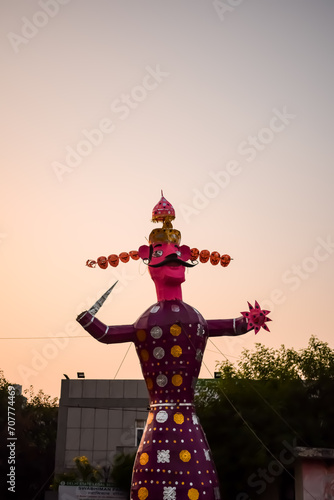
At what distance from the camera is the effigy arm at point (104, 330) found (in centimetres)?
1211

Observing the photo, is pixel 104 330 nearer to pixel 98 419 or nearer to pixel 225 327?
pixel 225 327

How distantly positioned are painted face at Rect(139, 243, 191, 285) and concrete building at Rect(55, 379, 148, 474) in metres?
13.5

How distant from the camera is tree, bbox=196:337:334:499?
52.9ft

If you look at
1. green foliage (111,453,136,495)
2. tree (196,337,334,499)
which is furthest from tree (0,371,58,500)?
tree (196,337,334,499)

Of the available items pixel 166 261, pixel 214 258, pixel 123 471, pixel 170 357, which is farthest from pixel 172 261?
pixel 123 471

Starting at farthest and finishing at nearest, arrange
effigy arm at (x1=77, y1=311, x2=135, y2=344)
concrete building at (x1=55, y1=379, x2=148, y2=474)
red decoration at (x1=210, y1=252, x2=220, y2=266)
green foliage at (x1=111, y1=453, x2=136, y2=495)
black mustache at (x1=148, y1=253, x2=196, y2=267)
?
1. concrete building at (x1=55, y1=379, x2=148, y2=474)
2. green foliage at (x1=111, y1=453, x2=136, y2=495)
3. red decoration at (x1=210, y1=252, x2=220, y2=266)
4. black mustache at (x1=148, y1=253, x2=196, y2=267)
5. effigy arm at (x1=77, y1=311, x2=135, y2=344)

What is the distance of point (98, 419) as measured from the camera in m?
25.6

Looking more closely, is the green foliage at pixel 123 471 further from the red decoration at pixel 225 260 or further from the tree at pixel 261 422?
the red decoration at pixel 225 260

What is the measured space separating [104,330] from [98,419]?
14.2 meters

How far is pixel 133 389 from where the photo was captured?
25.8m

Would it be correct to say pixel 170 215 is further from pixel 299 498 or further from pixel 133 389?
pixel 133 389

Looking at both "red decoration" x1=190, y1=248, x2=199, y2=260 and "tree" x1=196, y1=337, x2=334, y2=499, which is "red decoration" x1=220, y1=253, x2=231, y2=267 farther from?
"tree" x1=196, y1=337, x2=334, y2=499

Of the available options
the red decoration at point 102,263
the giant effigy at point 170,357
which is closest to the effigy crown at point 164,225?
the giant effigy at point 170,357

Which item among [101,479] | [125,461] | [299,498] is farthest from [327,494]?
[101,479]
